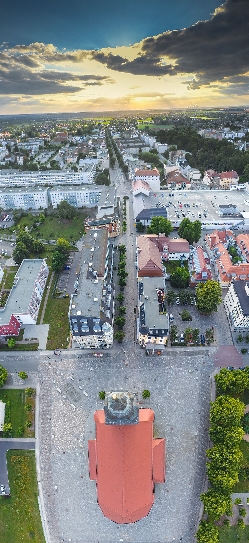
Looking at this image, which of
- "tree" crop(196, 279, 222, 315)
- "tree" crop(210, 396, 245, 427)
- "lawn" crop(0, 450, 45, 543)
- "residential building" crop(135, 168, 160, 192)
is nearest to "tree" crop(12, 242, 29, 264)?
"tree" crop(196, 279, 222, 315)

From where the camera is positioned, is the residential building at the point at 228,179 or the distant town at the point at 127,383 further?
the residential building at the point at 228,179

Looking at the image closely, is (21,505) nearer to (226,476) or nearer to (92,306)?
(226,476)

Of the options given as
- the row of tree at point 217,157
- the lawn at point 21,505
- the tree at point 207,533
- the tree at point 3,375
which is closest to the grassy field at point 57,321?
the tree at point 3,375

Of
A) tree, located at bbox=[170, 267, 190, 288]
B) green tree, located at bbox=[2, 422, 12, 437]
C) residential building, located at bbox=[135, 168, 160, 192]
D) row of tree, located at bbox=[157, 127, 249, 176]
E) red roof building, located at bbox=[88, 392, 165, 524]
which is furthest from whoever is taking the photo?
row of tree, located at bbox=[157, 127, 249, 176]

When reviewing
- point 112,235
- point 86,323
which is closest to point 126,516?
point 86,323

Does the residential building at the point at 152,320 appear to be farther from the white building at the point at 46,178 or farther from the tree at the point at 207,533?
the white building at the point at 46,178

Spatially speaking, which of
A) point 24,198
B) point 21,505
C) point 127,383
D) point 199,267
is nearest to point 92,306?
point 127,383

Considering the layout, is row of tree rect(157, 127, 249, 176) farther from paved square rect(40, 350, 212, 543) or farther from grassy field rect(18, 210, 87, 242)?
paved square rect(40, 350, 212, 543)
